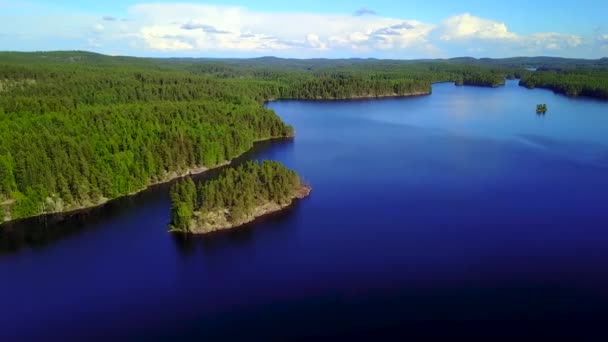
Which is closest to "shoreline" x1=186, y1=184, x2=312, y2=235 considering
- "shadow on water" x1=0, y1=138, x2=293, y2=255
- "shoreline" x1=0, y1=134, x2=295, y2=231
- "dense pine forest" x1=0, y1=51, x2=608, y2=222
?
"shadow on water" x1=0, y1=138, x2=293, y2=255

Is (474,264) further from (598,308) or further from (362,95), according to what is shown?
(362,95)

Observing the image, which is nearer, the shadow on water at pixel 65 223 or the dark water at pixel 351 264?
the dark water at pixel 351 264

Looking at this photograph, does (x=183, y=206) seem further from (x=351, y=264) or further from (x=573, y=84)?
(x=573, y=84)

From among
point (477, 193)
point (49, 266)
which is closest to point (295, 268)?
point (49, 266)

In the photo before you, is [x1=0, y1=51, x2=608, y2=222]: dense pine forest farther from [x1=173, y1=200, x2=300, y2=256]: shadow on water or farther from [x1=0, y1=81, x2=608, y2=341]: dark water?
[x1=173, y1=200, x2=300, y2=256]: shadow on water

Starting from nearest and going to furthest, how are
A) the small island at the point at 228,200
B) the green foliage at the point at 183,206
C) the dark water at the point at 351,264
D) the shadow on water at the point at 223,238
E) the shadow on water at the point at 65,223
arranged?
the dark water at the point at 351,264 < the shadow on water at the point at 223,238 < the shadow on water at the point at 65,223 < the green foliage at the point at 183,206 < the small island at the point at 228,200

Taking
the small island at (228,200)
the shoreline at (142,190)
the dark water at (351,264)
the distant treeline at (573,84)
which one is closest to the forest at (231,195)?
the small island at (228,200)

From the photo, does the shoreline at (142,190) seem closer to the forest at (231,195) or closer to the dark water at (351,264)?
the dark water at (351,264)

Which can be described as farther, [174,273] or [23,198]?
[23,198]
